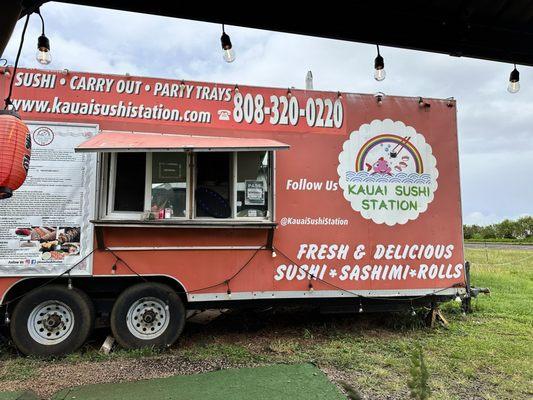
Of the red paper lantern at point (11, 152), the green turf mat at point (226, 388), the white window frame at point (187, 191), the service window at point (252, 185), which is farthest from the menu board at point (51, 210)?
the red paper lantern at point (11, 152)

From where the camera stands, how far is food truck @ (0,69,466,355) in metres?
5.21

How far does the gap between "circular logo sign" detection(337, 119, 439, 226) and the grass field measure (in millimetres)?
1739

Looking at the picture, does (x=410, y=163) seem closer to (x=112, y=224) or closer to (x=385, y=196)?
(x=385, y=196)

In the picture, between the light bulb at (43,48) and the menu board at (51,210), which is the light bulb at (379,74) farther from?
the menu board at (51,210)

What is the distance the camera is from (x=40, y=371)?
4.69m

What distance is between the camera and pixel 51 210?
5.25m

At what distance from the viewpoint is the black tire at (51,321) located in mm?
5090

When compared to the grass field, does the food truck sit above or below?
above

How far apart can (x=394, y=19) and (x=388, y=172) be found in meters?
4.02

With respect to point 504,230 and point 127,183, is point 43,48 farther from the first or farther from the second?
point 504,230

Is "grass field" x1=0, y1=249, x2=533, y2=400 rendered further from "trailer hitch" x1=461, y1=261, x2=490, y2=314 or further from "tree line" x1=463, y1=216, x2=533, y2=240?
"tree line" x1=463, y1=216, x2=533, y2=240

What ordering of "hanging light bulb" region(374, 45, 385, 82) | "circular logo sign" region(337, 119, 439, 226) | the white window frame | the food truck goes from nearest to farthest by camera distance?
"hanging light bulb" region(374, 45, 385, 82) < the food truck < the white window frame < "circular logo sign" region(337, 119, 439, 226)

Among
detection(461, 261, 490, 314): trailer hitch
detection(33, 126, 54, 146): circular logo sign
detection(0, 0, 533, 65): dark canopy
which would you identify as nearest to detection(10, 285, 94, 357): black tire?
detection(33, 126, 54, 146): circular logo sign

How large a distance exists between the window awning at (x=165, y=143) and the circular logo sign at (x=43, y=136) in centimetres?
60
